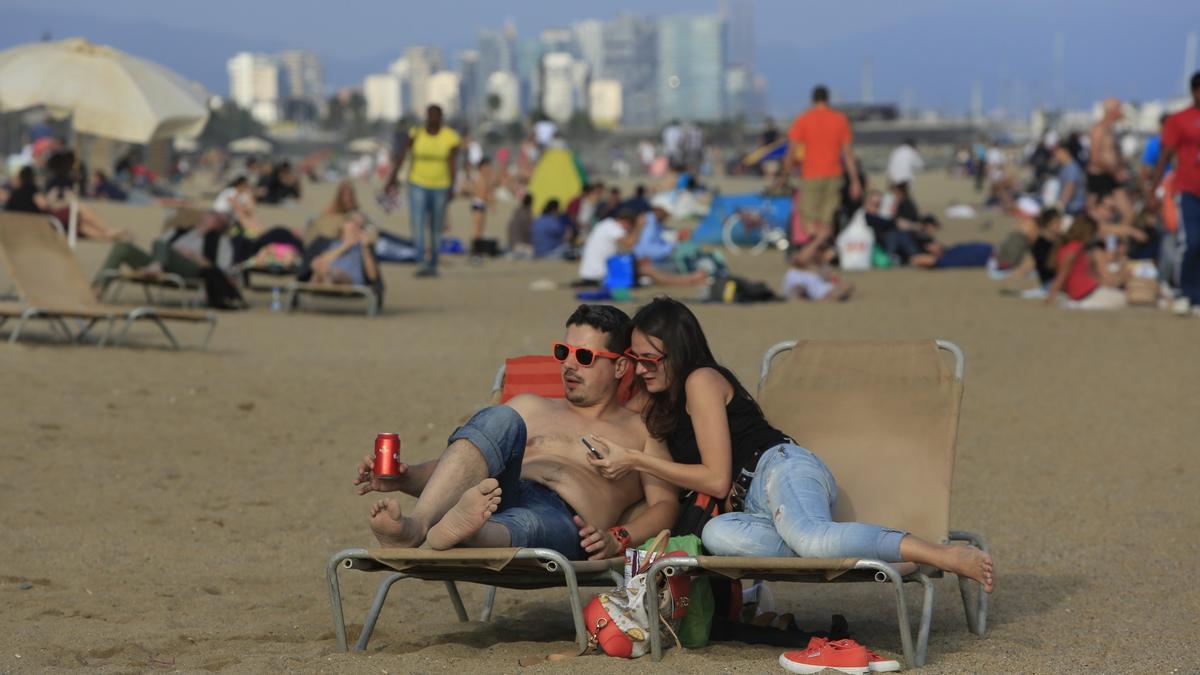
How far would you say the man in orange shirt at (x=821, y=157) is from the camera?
54.1ft

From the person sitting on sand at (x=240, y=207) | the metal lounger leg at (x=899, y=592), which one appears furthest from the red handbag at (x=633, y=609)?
the person sitting on sand at (x=240, y=207)

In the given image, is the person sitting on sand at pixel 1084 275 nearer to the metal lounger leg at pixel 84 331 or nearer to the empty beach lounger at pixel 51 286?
the empty beach lounger at pixel 51 286

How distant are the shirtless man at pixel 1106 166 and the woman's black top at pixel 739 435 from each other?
1295 cm

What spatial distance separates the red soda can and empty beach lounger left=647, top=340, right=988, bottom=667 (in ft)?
4.46

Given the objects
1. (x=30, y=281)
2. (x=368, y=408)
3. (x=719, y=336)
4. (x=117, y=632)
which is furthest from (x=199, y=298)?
(x=117, y=632)

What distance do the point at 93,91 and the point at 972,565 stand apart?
10.3 meters

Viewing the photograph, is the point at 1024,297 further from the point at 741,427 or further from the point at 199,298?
the point at 741,427

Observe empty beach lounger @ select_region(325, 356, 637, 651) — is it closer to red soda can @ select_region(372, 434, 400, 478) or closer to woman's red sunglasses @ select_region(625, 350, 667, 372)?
red soda can @ select_region(372, 434, 400, 478)

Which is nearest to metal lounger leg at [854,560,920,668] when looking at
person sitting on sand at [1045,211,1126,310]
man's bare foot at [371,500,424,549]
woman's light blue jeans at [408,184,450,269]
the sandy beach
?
the sandy beach

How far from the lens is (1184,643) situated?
4.49 meters

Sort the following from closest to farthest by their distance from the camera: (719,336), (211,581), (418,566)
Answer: (418,566)
(211,581)
(719,336)

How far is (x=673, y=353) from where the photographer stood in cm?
460

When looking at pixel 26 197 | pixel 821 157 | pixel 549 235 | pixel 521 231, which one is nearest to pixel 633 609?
pixel 26 197

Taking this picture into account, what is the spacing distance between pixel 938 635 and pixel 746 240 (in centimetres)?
1735
